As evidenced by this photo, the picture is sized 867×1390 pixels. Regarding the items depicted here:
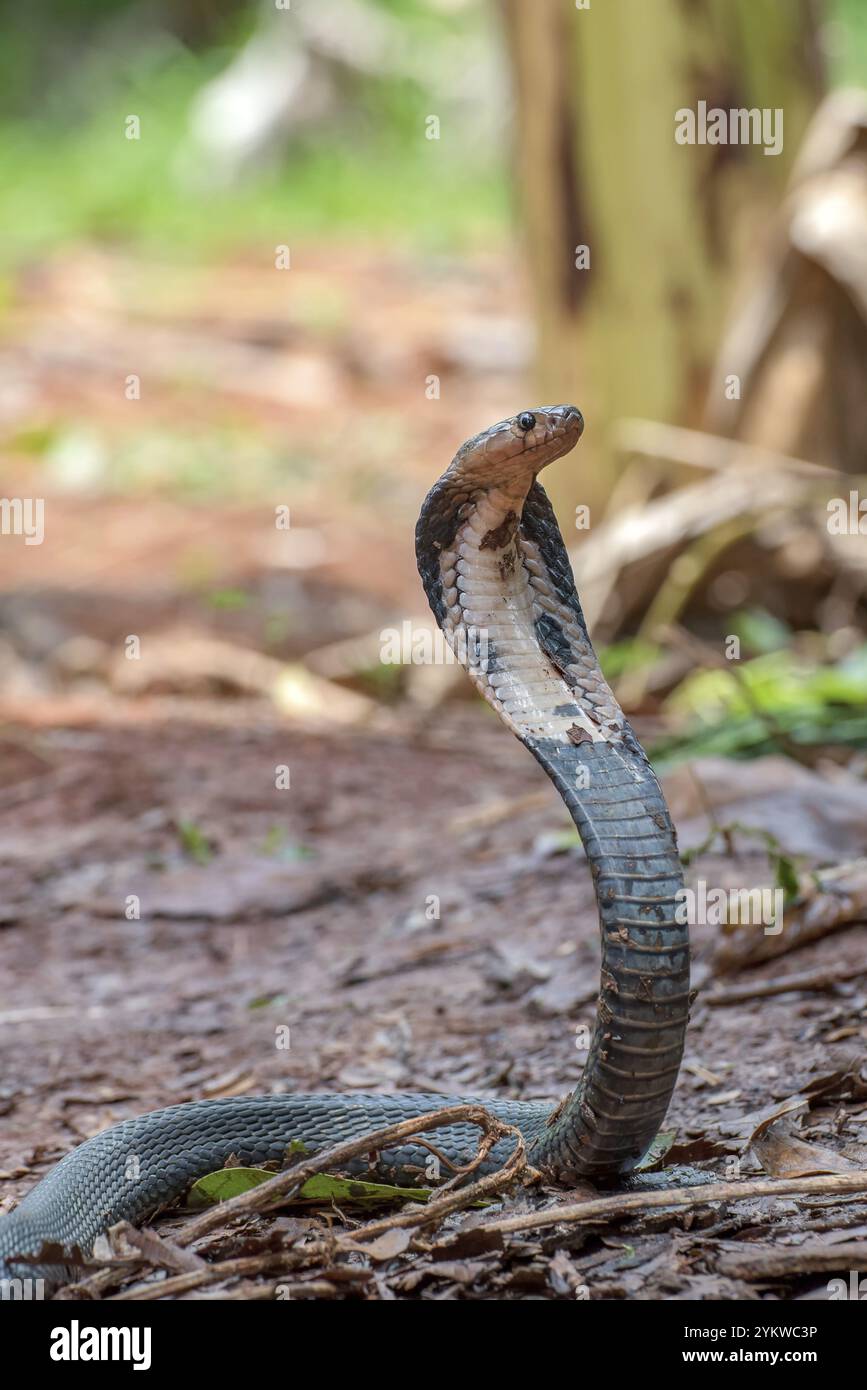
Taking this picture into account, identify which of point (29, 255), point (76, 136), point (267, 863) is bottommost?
point (267, 863)

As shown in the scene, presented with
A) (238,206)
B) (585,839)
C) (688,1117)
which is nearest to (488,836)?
(688,1117)

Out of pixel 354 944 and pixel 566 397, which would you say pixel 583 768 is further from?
pixel 566 397

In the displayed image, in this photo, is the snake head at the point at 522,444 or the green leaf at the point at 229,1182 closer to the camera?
the snake head at the point at 522,444

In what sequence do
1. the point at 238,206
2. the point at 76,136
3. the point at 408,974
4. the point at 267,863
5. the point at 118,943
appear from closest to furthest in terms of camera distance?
1. the point at 408,974
2. the point at 118,943
3. the point at 267,863
4. the point at 238,206
5. the point at 76,136

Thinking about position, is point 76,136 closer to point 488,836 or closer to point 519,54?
point 519,54

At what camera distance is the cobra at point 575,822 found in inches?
109

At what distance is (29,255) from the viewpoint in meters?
18.6
